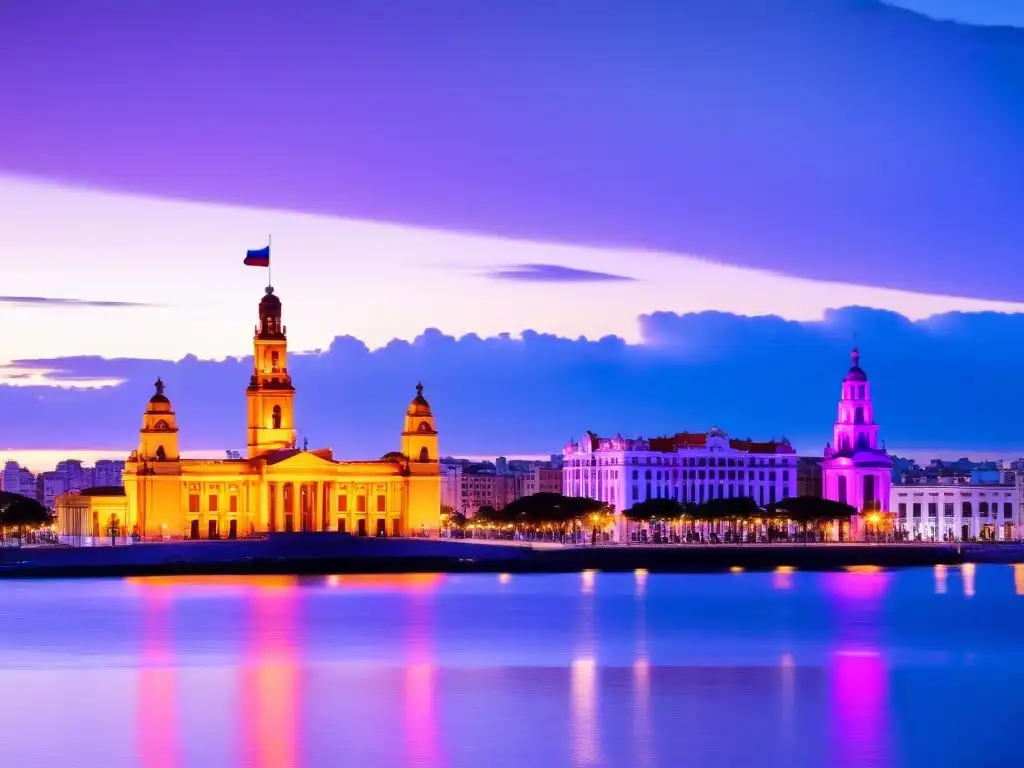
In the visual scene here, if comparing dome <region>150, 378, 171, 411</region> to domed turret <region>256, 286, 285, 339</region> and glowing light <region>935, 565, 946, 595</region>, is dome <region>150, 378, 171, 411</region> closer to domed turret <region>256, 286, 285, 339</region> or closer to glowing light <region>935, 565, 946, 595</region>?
domed turret <region>256, 286, 285, 339</region>

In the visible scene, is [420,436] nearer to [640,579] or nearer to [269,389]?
[269,389]

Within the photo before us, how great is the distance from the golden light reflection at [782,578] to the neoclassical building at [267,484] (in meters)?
21.2

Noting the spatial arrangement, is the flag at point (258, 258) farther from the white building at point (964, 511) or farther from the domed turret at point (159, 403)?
the white building at point (964, 511)

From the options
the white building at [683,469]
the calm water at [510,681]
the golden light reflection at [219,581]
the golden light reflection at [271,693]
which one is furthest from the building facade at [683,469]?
the golden light reflection at [271,693]

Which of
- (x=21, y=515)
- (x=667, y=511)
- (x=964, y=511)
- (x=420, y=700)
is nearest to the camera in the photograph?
(x=420, y=700)

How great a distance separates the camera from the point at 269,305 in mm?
133625

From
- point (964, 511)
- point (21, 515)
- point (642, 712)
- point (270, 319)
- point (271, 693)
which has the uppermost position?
point (270, 319)

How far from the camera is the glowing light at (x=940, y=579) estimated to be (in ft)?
311

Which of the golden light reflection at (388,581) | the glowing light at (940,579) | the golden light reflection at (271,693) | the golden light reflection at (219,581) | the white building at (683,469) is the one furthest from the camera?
the white building at (683,469)

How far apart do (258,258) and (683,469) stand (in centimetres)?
4858

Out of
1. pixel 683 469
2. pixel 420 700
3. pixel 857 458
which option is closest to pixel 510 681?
pixel 420 700

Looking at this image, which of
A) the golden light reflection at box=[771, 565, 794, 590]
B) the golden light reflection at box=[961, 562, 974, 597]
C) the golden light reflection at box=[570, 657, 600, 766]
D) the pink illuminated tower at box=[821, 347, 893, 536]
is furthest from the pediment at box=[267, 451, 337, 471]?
the golden light reflection at box=[570, 657, 600, 766]

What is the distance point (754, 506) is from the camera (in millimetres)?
143875

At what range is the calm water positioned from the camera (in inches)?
1512
